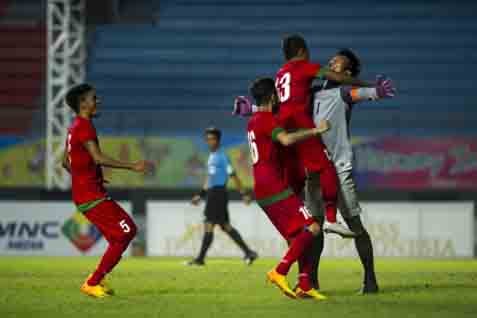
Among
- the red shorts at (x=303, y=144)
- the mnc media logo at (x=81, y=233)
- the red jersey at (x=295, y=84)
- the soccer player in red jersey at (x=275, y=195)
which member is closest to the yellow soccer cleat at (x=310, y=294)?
the soccer player in red jersey at (x=275, y=195)

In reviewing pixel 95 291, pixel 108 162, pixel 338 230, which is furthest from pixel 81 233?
pixel 338 230

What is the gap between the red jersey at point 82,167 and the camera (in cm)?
953

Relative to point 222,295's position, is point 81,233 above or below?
below

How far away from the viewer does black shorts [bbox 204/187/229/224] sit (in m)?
16.2

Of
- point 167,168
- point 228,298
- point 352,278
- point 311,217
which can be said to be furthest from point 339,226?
point 167,168

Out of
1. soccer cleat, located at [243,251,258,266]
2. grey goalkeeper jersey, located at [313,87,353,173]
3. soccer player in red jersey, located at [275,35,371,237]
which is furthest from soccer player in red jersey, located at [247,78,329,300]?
soccer cleat, located at [243,251,258,266]

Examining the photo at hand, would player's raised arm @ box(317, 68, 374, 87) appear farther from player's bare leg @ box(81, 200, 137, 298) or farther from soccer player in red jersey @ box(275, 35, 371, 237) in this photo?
player's bare leg @ box(81, 200, 137, 298)

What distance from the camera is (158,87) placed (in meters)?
25.6

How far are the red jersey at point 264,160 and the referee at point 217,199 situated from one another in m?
6.83

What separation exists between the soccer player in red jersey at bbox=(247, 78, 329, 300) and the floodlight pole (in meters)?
13.0

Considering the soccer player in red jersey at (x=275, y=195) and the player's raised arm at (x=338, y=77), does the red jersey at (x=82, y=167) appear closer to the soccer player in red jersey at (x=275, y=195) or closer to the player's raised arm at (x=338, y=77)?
the soccer player in red jersey at (x=275, y=195)

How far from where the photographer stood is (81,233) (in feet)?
63.0

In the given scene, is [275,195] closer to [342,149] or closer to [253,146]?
[253,146]

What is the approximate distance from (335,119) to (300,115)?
0.50m
